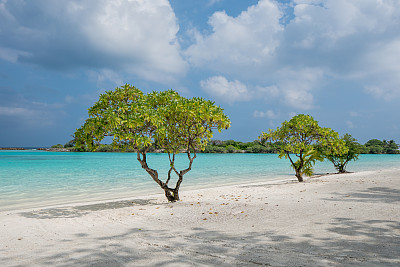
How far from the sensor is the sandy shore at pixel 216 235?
459cm

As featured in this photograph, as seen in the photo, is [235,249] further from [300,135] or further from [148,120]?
[300,135]

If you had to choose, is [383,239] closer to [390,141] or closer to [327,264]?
[327,264]

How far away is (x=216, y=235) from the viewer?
20.4ft

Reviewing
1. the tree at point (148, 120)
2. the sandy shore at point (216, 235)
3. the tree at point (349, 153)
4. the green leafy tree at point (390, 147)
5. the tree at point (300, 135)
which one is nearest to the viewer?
the sandy shore at point (216, 235)

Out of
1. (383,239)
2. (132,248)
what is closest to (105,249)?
(132,248)

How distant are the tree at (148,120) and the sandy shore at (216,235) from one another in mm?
2640

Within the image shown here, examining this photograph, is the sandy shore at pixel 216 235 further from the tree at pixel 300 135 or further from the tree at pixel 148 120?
the tree at pixel 300 135

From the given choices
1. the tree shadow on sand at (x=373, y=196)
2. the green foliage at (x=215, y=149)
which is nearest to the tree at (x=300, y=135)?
the tree shadow on sand at (x=373, y=196)

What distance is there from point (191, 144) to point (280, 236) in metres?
6.44

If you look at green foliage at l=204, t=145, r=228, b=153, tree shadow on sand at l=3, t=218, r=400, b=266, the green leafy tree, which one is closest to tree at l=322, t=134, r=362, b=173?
tree shadow on sand at l=3, t=218, r=400, b=266

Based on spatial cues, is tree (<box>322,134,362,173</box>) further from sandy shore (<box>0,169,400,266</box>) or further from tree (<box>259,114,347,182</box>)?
sandy shore (<box>0,169,400,266</box>)

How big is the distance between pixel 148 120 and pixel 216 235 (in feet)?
15.7

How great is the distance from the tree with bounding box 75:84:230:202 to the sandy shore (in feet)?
8.66

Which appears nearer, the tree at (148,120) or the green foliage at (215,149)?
the tree at (148,120)
